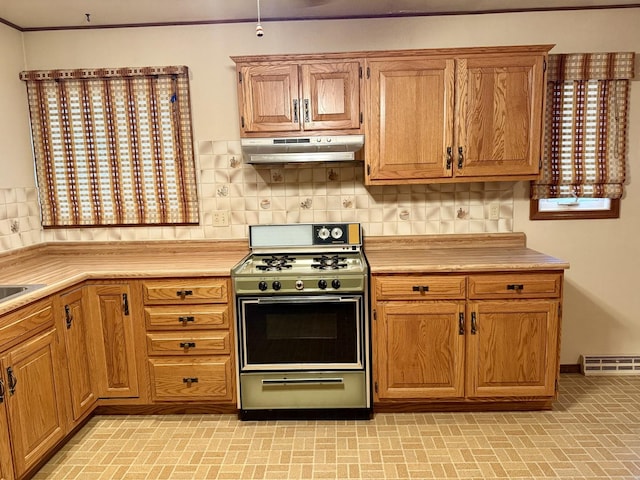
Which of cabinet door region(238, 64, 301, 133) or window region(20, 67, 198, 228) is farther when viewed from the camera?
window region(20, 67, 198, 228)

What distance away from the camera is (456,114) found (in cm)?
260

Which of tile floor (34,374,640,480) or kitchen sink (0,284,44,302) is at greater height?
kitchen sink (0,284,44,302)

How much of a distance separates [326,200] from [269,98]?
2.50ft

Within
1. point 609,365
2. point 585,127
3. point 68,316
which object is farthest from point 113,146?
point 609,365

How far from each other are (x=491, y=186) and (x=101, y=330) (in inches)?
99.9

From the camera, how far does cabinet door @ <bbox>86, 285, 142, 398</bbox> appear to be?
2506mm

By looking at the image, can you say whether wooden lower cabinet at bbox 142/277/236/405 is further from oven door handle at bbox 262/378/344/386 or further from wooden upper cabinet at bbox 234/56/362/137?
wooden upper cabinet at bbox 234/56/362/137

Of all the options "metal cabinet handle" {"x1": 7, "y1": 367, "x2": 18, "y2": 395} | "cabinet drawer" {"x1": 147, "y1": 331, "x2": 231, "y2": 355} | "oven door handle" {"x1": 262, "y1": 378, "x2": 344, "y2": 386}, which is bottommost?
"oven door handle" {"x1": 262, "y1": 378, "x2": 344, "y2": 386}

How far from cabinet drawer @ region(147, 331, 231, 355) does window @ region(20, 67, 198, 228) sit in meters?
0.84

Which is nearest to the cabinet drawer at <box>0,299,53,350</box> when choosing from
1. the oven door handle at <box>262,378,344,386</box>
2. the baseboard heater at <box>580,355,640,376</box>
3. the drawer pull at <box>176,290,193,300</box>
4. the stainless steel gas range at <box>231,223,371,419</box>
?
the drawer pull at <box>176,290,193,300</box>

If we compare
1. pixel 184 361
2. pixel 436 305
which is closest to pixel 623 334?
pixel 436 305

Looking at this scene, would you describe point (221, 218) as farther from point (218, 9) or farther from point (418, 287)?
point (418, 287)

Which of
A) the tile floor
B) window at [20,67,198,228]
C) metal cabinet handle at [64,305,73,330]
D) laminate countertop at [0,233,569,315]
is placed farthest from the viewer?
window at [20,67,198,228]

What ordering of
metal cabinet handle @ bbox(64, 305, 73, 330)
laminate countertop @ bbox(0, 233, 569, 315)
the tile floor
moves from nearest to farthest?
1. the tile floor
2. metal cabinet handle @ bbox(64, 305, 73, 330)
3. laminate countertop @ bbox(0, 233, 569, 315)
